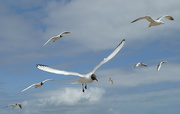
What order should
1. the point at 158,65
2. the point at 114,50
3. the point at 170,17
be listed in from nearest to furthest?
the point at 114,50 → the point at 170,17 → the point at 158,65

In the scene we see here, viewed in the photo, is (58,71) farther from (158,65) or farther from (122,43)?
(158,65)

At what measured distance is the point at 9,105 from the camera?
49.6m

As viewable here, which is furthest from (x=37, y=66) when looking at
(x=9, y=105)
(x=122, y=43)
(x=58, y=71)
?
(x=9, y=105)

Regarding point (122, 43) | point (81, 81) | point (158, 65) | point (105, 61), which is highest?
point (158, 65)

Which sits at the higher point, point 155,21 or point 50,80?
point 155,21

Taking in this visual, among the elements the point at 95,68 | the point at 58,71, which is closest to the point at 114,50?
the point at 95,68

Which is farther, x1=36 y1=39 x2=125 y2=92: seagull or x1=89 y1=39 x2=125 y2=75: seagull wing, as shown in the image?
x1=89 y1=39 x2=125 y2=75: seagull wing

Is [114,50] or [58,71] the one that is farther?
[114,50]

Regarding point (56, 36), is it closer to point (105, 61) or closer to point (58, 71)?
point (105, 61)

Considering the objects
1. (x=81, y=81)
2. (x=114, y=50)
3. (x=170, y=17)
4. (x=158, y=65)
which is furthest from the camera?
(x=158, y=65)

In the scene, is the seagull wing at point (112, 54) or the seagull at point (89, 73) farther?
the seagull wing at point (112, 54)

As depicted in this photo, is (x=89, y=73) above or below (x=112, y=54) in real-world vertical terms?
below

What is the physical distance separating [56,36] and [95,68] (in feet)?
42.5

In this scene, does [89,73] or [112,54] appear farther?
[112,54]
